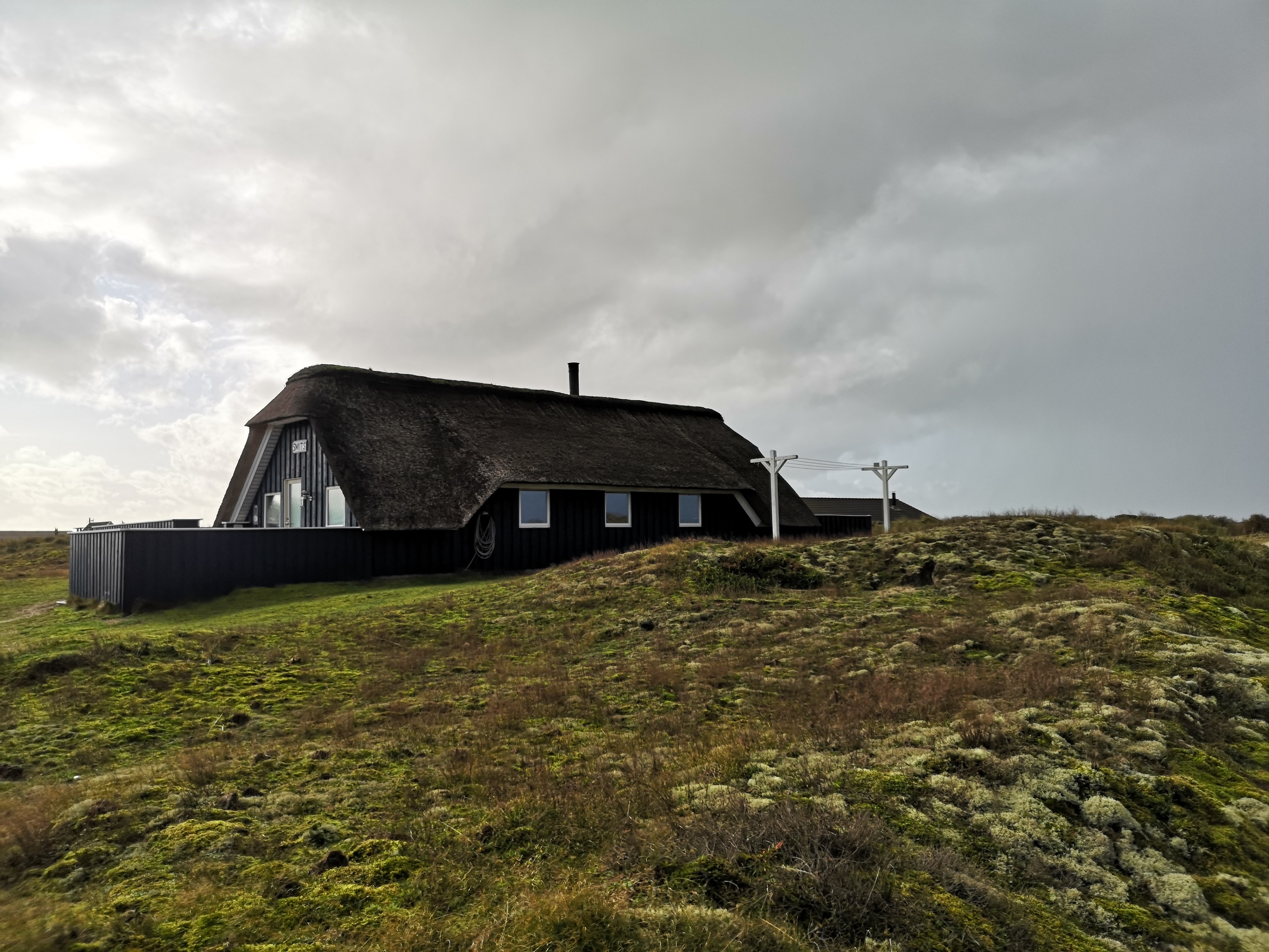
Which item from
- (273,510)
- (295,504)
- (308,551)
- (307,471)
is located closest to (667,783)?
(308,551)

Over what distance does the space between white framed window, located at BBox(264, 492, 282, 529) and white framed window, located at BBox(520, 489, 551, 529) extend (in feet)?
29.7

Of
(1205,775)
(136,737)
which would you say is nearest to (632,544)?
(136,737)

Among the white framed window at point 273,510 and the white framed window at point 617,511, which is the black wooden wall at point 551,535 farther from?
the white framed window at point 273,510

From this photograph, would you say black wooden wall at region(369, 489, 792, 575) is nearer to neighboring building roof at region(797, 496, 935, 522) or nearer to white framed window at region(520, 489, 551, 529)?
white framed window at region(520, 489, 551, 529)

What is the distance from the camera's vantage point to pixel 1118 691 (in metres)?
8.20

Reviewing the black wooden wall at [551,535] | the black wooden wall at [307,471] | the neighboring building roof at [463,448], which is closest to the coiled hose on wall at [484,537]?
the black wooden wall at [551,535]

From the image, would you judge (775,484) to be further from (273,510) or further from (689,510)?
(273,510)

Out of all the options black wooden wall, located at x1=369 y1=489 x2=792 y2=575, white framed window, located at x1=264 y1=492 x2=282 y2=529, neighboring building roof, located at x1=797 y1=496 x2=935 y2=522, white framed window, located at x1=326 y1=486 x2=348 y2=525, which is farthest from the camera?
neighboring building roof, located at x1=797 y1=496 x2=935 y2=522

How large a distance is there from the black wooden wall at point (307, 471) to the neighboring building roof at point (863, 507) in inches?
1636

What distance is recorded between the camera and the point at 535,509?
2684cm

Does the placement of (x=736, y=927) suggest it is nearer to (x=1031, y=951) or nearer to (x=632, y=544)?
(x=1031, y=951)

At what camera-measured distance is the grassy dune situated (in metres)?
4.32

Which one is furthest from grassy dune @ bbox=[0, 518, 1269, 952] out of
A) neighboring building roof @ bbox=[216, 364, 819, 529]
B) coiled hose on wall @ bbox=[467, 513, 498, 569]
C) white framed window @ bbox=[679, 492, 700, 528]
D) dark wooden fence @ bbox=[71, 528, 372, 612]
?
white framed window @ bbox=[679, 492, 700, 528]

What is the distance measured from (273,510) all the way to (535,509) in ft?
33.7
